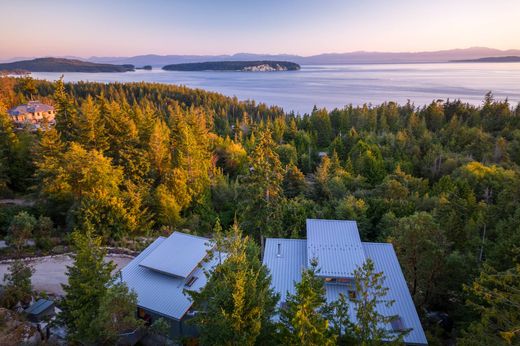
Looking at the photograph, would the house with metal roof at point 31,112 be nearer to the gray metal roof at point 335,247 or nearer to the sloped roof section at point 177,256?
the sloped roof section at point 177,256

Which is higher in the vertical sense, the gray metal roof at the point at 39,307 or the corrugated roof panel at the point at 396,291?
the corrugated roof panel at the point at 396,291

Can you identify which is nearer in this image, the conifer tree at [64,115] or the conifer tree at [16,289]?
the conifer tree at [16,289]

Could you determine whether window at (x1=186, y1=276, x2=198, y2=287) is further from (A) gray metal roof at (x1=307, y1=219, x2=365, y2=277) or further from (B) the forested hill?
(A) gray metal roof at (x1=307, y1=219, x2=365, y2=277)

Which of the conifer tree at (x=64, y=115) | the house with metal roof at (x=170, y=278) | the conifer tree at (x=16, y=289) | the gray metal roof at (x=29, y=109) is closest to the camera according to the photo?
the house with metal roof at (x=170, y=278)

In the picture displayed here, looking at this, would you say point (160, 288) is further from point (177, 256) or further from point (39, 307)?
point (39, 307)

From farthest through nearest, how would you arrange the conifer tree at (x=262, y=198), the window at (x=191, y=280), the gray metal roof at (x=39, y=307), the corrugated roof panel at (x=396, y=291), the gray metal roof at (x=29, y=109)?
the gray metal roof at (x=29, y=109), the conifer tree at (x=262, y=198), the window at (x=191, y=280), the gray metal roof at (x=39, y=307), the corrugated roof panel at (x=396, y=291)

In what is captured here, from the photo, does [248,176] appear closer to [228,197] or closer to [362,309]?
[228,197]

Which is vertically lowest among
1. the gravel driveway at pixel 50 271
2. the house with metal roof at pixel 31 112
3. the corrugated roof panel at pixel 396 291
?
the gravel driveway at pixel 50 271

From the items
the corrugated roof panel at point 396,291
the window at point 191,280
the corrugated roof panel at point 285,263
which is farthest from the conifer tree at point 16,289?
the corrugated roof panel at point 396,291
